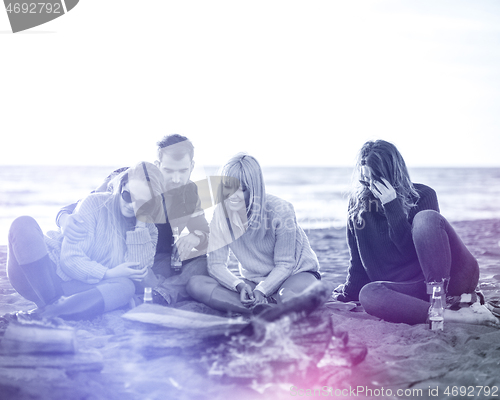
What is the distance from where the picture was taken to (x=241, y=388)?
1.63m

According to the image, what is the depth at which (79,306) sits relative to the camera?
215 cm

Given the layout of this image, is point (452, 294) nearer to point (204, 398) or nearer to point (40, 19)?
point (204, 398)

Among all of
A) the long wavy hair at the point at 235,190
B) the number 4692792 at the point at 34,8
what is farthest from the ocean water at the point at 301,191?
the long wavy hair at the point at 235,190

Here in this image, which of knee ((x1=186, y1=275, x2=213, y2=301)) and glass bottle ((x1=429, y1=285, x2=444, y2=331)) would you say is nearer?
glass bottle ((x1=429, y1=285, x2=444, y2=331))

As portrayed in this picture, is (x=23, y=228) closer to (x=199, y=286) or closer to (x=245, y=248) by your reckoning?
(x=199, y=286)

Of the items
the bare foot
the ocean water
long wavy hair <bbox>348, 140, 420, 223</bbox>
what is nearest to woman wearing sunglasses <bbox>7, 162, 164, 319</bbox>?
long wavy hair <bbox>348, 140, 420, 223</bbox>

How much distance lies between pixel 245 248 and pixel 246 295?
25 centimetres

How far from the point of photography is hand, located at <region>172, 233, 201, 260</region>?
94.3 inches

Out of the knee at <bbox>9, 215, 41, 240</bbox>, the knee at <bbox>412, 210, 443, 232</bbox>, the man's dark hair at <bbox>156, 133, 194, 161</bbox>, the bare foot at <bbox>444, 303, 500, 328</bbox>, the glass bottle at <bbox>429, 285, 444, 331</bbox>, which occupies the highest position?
the man's dark hair at <bbox>156, 133, 194, 161</bbox>

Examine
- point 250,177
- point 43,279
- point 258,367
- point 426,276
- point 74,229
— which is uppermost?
point 250,177

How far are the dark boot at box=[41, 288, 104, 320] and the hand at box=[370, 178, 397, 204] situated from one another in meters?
1.37

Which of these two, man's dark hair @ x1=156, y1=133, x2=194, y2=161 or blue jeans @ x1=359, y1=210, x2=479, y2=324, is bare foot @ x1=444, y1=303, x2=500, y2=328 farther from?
man's dark hair @ x1=156, y1=133, x2=194, y2=161

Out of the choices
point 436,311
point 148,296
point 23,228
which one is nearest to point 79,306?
point 148,296

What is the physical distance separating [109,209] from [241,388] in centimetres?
106
